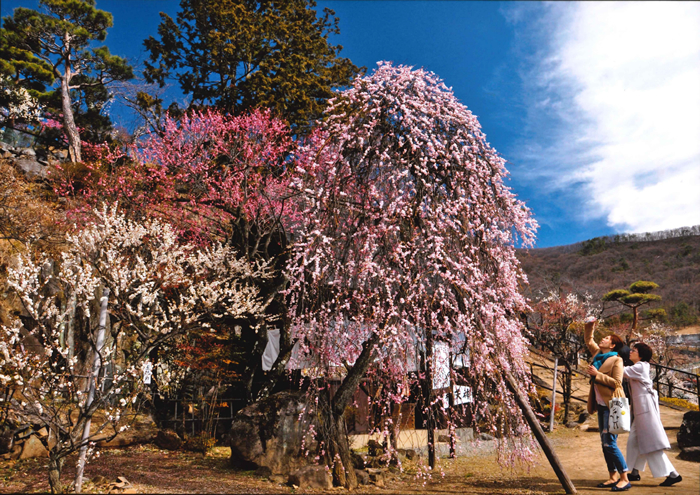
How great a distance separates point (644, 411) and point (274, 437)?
5.05 m

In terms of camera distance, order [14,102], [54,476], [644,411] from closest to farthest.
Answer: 1. [54,476]
2. [644,411]
3. [14,102]

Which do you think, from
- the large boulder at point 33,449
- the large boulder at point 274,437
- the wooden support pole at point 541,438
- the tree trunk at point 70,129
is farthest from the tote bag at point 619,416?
the tree trunk at point 70,129

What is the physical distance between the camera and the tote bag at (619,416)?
16.3 feet

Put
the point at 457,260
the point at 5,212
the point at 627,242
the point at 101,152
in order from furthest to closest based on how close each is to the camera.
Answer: the point at 627,242 → the point at 101,152 → the point at 5,212 → the point at 457,260

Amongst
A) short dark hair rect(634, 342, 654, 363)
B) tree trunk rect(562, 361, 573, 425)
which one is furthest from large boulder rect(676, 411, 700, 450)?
tree trunk rect(562, 361, 573, 425)

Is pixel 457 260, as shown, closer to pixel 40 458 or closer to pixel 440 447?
pixel 440 447

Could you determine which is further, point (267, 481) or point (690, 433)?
point (690, 433)

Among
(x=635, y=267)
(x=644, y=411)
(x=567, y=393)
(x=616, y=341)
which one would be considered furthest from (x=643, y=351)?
(x=635, y=267)

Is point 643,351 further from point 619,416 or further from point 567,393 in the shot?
point 567,393

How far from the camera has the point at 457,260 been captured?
5562mm

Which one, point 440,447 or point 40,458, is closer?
point 40,458

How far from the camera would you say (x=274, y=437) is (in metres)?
6.57

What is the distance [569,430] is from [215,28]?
18.7 meters

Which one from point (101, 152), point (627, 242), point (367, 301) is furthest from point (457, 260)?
point (627, 242)
